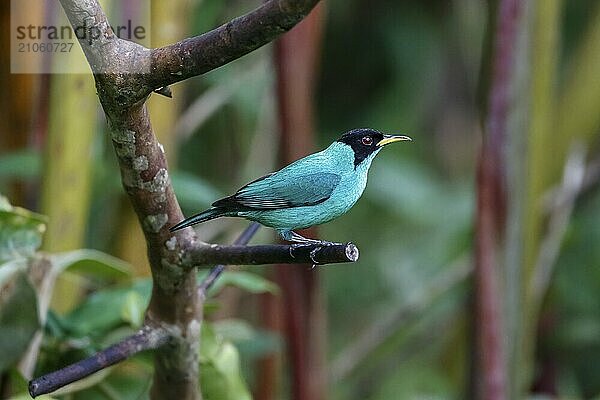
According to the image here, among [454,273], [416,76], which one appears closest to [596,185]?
[454,273]

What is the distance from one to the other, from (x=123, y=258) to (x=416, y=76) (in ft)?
4.49

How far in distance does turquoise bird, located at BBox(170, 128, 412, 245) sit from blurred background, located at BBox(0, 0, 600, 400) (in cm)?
28

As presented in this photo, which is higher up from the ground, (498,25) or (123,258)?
(498,25)

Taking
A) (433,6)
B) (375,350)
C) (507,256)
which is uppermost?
(433,6)

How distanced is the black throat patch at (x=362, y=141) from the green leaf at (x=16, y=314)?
365 mm

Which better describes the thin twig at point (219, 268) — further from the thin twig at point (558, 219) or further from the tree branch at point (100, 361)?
the thin twig at point (558, 219)

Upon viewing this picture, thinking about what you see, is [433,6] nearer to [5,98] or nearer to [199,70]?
[5,98]

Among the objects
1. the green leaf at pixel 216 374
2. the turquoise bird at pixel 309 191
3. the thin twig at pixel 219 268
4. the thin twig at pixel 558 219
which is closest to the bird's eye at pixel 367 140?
the turquoise bird at pixel 309 191

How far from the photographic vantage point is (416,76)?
7.51ft

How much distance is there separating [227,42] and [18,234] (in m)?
0.41

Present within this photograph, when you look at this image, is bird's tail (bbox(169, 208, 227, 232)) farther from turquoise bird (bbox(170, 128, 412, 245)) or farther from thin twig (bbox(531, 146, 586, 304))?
thin twig (bbox(531, 146, 586, 304))

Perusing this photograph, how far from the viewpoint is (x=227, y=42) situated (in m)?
0.44

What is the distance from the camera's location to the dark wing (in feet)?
1.66

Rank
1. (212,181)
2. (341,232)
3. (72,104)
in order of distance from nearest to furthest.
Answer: (72,104) < (212,181) < (341,232)
